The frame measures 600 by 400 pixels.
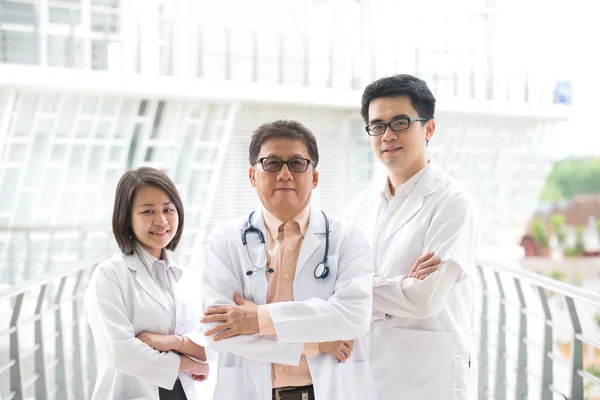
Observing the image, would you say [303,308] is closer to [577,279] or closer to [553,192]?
[577,279]

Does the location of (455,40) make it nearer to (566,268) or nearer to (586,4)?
(566,268)

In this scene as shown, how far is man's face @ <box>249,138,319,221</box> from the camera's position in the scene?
1416 millimetres

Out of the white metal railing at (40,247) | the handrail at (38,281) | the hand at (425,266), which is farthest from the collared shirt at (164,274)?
the white metal railing at (40,247)

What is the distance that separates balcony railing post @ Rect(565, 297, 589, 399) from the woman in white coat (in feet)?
4.09

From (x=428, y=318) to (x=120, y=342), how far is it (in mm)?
857

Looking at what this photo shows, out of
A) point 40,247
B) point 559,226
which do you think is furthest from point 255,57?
point 559,226

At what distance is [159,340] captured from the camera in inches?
58.9

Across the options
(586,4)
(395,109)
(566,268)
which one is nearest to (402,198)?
(395,109)

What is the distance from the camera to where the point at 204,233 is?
7691 millimetres

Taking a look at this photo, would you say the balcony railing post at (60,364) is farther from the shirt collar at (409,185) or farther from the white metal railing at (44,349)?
the shirt collar at (409,185)

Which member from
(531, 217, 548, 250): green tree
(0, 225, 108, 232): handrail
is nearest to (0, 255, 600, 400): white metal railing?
(0, 225, 108, 232): handrail

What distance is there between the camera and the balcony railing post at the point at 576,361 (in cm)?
194

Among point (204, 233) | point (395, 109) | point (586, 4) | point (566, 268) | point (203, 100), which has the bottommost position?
point (566, 268)

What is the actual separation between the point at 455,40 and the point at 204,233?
16.1ft
